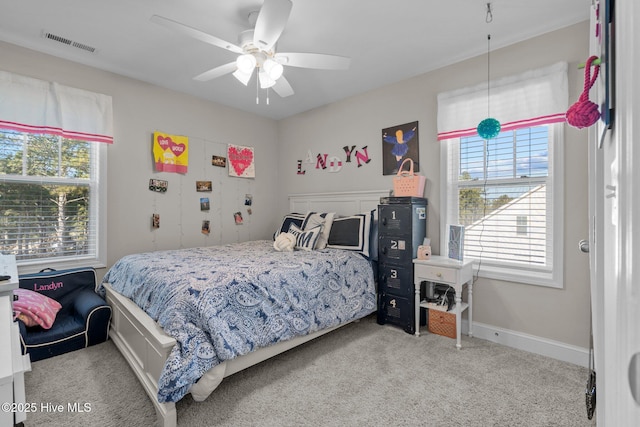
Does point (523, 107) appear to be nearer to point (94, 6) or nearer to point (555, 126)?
point (555, 126)

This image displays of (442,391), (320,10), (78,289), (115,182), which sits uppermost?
(320,10)

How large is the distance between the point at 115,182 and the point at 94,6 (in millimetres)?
1643

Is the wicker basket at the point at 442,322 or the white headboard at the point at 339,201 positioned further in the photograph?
the white headboard at the point at 339,201

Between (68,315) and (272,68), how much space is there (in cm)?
279

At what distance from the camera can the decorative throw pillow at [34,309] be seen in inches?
91.6

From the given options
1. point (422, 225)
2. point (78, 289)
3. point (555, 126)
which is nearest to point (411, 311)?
point (422, 225)

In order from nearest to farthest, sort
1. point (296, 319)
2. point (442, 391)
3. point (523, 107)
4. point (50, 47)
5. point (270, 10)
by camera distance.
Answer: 1. point (270, 10)
2. point (442, 391)
3. point (296, 319)
4. point (523, 107)
5. point (50, 47)

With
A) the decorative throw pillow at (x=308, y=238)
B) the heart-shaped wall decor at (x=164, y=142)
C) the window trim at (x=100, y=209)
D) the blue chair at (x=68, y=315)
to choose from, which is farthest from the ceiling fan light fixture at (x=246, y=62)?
the blue chair at (x=68, y=315)

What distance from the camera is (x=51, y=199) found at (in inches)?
113

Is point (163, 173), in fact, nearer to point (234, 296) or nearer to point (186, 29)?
point (186, 29)

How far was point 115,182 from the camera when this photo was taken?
3213 millimetres

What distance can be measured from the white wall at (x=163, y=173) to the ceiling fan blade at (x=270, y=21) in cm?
212

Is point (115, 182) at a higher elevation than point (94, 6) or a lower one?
lower

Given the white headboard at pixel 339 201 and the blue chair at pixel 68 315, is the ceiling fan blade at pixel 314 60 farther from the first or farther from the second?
the blue chair at pixel 68 315
